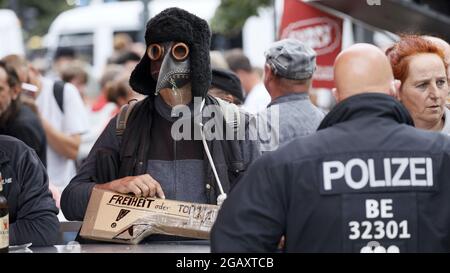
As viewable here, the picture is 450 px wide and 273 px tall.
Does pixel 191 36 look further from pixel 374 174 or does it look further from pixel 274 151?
pixel 374 174

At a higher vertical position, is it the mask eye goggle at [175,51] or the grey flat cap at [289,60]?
the grey flat cap at [289,60]

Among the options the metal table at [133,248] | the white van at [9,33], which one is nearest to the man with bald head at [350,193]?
the metal table at [133,248]

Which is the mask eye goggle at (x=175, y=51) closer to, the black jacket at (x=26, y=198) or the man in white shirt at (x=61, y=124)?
the black jacket at (x=26, y=198)

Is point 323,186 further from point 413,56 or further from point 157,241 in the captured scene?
point 413,56

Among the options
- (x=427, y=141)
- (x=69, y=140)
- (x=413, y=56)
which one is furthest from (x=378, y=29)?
(x=427, y=141)

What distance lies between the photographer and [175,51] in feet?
16.1

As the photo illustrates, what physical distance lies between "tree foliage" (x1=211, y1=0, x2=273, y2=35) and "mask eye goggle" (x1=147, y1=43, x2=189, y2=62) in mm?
12767

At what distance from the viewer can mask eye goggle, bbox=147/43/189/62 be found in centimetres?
490

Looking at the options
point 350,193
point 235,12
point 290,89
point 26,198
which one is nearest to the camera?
point 350,193

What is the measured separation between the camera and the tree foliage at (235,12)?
17.7 m

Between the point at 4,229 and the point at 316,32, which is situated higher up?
the point at 316,32

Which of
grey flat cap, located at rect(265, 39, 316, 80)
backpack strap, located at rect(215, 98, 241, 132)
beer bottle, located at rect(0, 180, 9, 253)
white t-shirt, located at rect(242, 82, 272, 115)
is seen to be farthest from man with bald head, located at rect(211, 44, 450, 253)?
white t-shirt, located at rect(242, 82, 272, 115)

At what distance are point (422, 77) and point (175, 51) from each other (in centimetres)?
129

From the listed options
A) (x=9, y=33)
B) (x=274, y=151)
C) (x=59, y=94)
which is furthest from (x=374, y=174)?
(x=9, y=33)
